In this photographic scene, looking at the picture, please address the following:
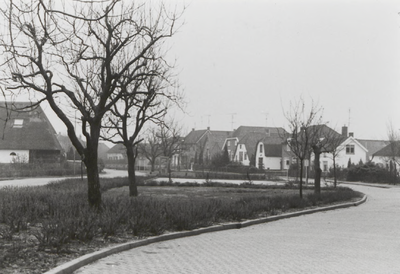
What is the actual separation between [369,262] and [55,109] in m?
7.44

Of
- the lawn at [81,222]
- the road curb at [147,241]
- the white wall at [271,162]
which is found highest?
the white wall at [271,162]

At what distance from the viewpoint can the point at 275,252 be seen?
8.85 meters

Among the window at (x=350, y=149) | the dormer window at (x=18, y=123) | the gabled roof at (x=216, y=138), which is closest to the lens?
the dormer window at (x=18, y=123)

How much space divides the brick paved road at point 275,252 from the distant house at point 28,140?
45.7m

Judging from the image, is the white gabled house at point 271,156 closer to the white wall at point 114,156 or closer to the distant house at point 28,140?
the distant house at point 28,140

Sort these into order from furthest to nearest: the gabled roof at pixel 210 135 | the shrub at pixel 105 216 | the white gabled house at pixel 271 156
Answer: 1. the gabled roof at pixel 210 135
2. the white gabled house at pixel 271 156
3. the shrub at pixel 105 216

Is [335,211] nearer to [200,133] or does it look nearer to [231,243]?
[231,243]

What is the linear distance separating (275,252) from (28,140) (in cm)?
5072

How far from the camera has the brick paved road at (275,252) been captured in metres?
7.36

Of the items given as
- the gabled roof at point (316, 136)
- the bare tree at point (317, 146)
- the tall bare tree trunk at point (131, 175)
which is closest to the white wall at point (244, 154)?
the gabled roof at point (316, 136)

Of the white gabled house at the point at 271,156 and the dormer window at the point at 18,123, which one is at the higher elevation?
the dormer window at the point at 18,123

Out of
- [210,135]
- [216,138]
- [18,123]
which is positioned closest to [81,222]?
[18,123]

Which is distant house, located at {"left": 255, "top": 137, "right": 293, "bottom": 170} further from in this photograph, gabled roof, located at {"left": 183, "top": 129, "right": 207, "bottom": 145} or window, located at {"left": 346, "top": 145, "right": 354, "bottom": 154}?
gabled roof, located at {"left": 183, "top": 129, "right": 207, "bottom": 145}

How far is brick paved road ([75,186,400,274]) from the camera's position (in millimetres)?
7363
